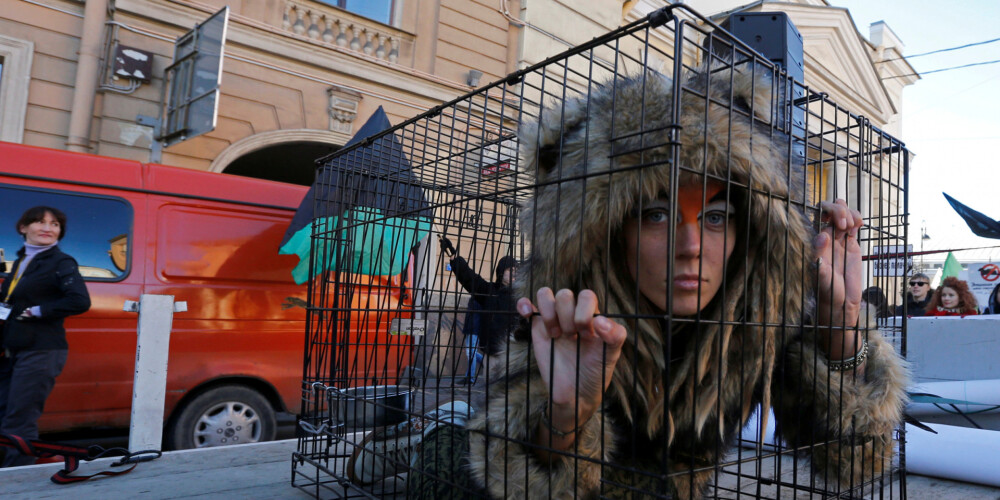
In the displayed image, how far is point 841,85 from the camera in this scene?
1302 centimetres

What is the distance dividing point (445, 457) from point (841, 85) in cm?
1403

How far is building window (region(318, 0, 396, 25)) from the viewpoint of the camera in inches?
305

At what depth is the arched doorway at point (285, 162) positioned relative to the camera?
796 centimetres

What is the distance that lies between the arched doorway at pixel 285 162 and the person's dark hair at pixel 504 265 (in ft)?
17.0

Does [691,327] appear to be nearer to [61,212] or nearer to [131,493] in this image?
[131,493]

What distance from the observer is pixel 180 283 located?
13.5 ft

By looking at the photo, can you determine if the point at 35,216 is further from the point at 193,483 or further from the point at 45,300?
the point at 193,483

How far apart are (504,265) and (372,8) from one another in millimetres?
6285

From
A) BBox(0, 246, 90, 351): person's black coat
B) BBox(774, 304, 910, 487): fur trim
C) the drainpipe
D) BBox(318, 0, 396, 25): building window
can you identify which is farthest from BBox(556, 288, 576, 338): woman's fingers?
BBox(318, 0, 396, 25): building window

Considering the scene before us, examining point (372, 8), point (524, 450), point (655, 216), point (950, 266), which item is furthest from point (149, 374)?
point (950, 266)

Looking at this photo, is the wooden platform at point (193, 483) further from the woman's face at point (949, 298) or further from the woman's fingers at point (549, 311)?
the woman's face at point (949, 298)

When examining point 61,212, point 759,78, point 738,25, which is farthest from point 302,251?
Answer: point 759,78

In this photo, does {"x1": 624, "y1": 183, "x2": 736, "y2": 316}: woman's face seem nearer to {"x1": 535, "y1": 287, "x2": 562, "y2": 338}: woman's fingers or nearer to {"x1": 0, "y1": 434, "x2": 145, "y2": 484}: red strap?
{"x1": 535, "y1": 287, "x2": 562, "y2": 338}: woman's fingers

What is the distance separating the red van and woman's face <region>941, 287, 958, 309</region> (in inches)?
232
